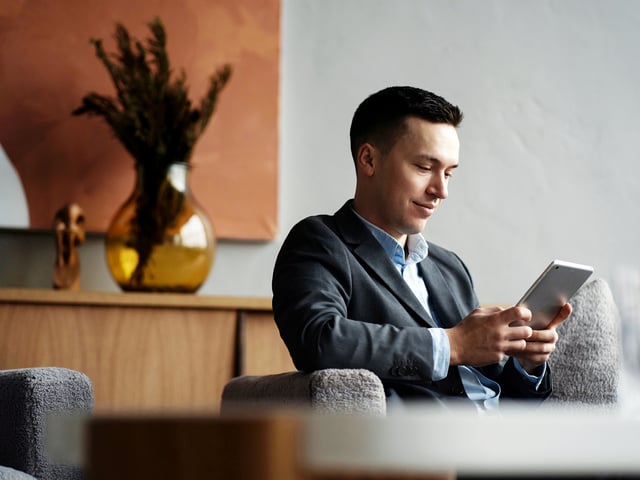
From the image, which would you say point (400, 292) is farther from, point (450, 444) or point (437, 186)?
point (450, 444)

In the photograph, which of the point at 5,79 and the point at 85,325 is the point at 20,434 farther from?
the point at 5,79

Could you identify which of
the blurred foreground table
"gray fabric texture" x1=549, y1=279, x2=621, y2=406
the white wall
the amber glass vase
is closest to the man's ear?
"gray fabric texture" x1=549, y1=279, x2=621, y2=406

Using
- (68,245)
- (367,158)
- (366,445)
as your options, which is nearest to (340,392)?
(367,158)

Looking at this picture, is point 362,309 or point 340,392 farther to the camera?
point 362,309

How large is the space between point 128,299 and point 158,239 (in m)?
0.21

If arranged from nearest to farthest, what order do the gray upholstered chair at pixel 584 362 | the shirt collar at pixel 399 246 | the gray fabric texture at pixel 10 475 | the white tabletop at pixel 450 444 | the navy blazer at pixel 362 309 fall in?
the white tabletop at pixel 450 444
the gray fabric texture at pixel 10 475
the navy blazer at pixel 362 309
the gray upholstered chair at pixel 584 362
the shirt collar at pixel 399 246

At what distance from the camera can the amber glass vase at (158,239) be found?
103 inches

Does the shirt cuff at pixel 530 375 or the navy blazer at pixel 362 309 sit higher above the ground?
the navy blazer at pixel 362 309

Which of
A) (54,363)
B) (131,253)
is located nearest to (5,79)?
(131,253)

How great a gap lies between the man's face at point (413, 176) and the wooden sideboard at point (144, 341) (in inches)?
31.0

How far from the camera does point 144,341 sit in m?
2.52

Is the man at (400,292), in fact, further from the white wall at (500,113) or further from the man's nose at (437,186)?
the white wall at (500,113)

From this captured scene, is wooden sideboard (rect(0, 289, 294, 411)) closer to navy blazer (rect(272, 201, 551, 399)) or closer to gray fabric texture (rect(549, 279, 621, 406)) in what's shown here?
navy blazer (rect(272, 201, 551, 399))

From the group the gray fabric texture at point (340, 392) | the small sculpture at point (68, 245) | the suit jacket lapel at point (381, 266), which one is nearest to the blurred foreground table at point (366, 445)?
the gray fabric texture at point (340, 392)
